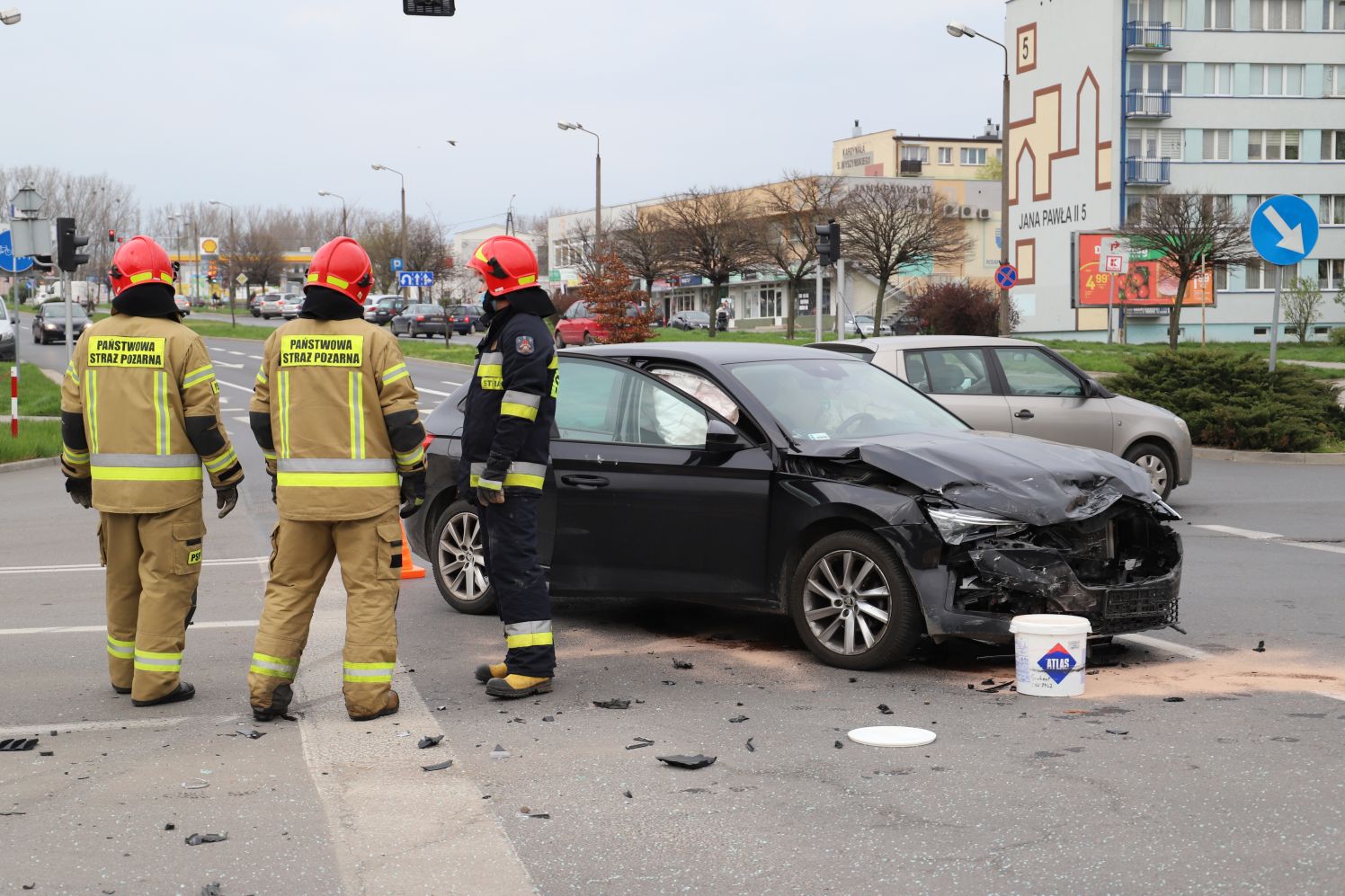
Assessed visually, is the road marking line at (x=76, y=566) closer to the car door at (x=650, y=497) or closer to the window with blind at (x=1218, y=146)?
the car door at (x=650, y=497)

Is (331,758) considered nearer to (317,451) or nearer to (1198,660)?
(317,451)

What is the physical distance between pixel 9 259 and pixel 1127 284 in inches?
1890

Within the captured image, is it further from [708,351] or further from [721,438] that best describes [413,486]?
[708,351]

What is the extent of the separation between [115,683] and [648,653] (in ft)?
8.21

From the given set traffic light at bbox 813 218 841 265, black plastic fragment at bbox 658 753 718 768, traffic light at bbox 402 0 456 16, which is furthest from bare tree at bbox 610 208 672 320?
black plastic fragment at bbox 658 753 718 768

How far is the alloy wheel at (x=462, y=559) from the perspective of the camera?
848cm

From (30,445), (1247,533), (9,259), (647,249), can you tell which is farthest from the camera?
(647,249)

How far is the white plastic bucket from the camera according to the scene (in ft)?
20.3

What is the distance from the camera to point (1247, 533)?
39.4ft

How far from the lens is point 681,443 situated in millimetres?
7504

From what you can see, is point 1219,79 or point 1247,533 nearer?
point 1247,533

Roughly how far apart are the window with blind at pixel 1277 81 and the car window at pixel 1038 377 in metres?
56.5

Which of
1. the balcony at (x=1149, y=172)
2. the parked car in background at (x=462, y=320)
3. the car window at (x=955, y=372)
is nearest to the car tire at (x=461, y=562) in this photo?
the car window at (x=955, y=372)

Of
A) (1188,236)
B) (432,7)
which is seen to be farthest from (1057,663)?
(1188,236)
